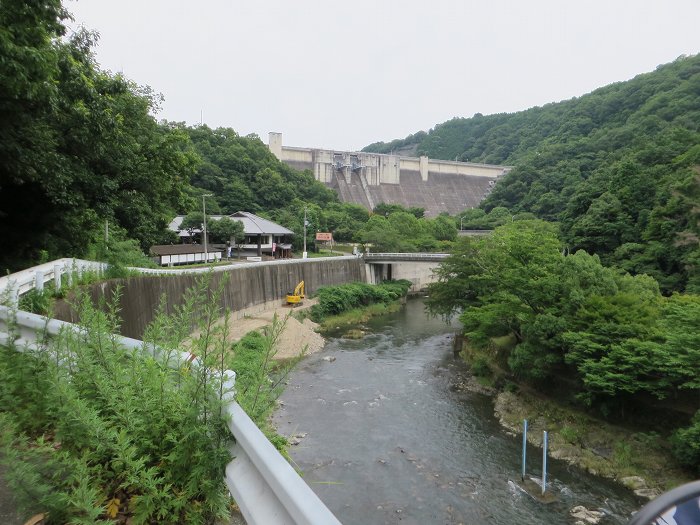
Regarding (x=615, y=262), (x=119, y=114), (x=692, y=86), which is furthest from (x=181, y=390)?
(x=692, y=86)

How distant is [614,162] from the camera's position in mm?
40031

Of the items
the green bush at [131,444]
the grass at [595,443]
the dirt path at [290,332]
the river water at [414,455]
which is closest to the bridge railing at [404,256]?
the dirt path at [290,332]

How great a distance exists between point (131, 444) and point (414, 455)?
34.9 feet

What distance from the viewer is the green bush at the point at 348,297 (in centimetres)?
2848

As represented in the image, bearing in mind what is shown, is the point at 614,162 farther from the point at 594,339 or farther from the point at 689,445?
the point at 689,445

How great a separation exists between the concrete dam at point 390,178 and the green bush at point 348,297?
109 ft

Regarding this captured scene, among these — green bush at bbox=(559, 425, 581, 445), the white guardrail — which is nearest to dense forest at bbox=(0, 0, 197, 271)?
the white guardrail

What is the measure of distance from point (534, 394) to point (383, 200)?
5652 centimetres

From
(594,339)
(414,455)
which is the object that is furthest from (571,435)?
(414,455)

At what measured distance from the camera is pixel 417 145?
124 m

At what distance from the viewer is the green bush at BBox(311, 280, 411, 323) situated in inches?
1121

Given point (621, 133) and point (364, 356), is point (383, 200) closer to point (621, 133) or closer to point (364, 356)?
point (621, 133)

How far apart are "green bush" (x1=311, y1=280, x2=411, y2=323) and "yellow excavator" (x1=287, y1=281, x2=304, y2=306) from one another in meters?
1.11

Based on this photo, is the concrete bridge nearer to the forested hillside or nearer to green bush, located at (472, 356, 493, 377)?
the forested hillside
